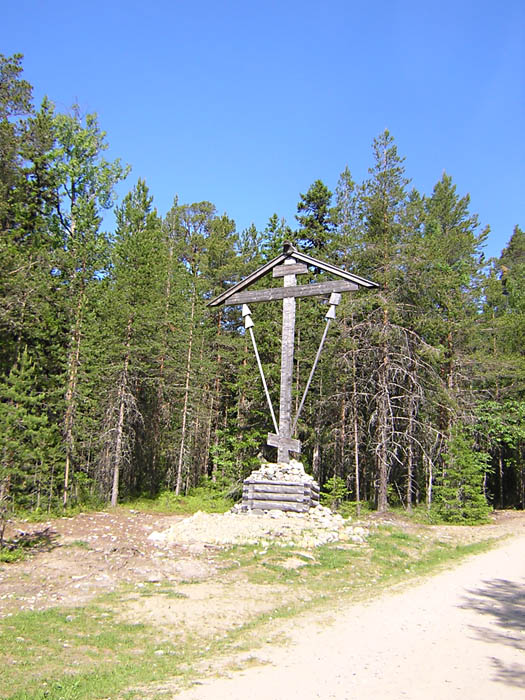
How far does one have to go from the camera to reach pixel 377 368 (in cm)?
2025

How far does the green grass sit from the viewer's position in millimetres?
4871

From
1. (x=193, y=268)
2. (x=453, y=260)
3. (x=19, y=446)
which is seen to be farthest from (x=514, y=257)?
(x=19, y=446)

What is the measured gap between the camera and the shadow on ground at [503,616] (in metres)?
4.72

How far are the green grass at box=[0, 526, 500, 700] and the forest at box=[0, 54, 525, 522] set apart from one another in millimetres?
6793

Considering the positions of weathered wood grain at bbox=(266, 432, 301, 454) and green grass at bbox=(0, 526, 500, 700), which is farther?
weathered wood grain at bbox=(266, 432, 301, 454)

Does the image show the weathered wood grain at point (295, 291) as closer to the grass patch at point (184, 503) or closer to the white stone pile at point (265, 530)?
the white stone pile at point (265, 530)

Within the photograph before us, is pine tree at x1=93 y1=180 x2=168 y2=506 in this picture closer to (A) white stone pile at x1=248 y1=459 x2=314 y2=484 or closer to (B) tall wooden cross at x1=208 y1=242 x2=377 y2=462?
(B) tall wooden cross at x1=208 y1=242 x2=377 y2=462

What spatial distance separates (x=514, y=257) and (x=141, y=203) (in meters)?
36.4

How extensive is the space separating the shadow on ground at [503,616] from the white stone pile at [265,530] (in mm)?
3729

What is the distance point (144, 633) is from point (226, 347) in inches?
885

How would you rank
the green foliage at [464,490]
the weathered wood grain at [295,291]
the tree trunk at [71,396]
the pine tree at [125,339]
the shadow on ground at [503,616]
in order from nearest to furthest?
the shadow on ground at [503,616] → the weathered wood grain at [295,291] → the green foliage at [464,490] → the tree trunk at [71,396] → the pine tree at [125,339]

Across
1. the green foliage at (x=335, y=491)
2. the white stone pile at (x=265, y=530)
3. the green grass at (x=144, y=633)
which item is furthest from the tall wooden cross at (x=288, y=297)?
the green foliage at (x=335, y=491)

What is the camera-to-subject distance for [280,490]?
524 inches

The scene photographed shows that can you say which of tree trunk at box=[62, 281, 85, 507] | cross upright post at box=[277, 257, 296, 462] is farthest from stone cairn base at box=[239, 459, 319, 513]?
tree trunk at box=[62, 281, 85, 507]
